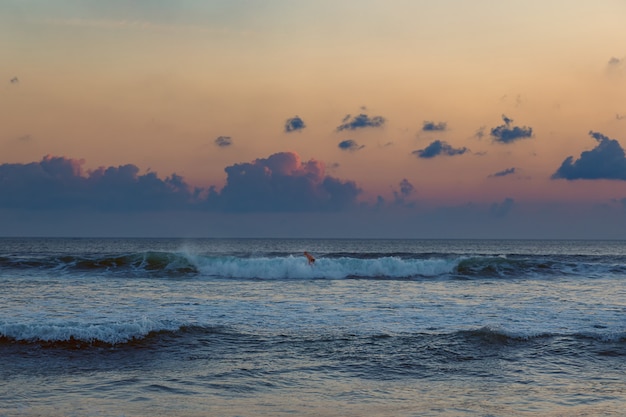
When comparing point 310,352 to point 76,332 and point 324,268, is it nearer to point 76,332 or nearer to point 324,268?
point 76,332

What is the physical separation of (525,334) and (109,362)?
10062mm

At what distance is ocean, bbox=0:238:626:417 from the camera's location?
10.1m

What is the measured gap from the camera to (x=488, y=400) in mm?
10367

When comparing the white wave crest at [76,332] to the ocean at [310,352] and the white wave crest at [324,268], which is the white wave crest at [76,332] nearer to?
the ocean at [310,352]

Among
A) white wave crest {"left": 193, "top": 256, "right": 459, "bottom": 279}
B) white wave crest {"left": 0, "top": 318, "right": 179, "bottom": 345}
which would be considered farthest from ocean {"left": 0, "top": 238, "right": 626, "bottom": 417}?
white wave crest {"left": 193, "top": 256, "right": 459, "bottom": 279}

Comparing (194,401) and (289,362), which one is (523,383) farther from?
(194,401)

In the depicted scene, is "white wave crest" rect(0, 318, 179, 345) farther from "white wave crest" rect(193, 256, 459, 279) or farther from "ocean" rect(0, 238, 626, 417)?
"white wave crest" rect(193, 256, 459, 279)

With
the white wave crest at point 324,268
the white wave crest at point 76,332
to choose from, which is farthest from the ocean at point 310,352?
the white wave crest at point 324,268

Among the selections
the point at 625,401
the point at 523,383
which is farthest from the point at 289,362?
the point at 625,401

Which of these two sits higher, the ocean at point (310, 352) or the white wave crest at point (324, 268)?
the white wave crest at point (324, 268)

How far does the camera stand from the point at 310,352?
45.5 feet

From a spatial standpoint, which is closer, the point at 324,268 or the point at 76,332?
the point at 76,332

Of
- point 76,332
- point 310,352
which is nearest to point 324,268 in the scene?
point 76,332

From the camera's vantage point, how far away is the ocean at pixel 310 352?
33.1 feet
